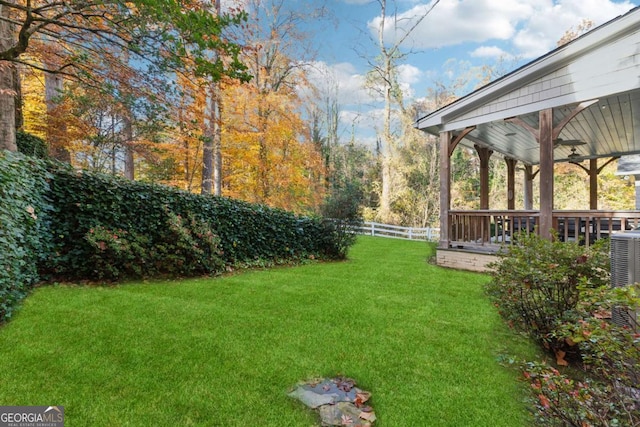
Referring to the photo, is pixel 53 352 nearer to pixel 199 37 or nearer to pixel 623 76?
pixel 199 37

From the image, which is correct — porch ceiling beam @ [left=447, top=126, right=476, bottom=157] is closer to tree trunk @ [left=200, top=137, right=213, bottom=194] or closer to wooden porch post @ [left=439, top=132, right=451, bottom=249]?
wooden porch post @ [left=439, top=132, right=451, bottom=249]

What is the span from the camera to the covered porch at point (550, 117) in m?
5.36

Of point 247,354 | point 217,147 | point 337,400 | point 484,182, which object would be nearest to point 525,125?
point 484,182

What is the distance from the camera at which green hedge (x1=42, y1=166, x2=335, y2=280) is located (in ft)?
16.3

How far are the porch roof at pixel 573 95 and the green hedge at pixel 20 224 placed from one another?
7.55 m

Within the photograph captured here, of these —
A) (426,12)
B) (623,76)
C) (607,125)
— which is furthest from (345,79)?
(623,76)

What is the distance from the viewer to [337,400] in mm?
2287

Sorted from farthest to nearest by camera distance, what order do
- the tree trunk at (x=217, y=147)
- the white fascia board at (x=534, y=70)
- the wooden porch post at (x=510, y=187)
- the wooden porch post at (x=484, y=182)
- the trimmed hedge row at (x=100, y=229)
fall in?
the tree trunk at (x=217, y=147) < the wooden porch post at (x=510, y=187) < the wooden porch post at (x=484, y=182) < the white fascia board at (x=534, y=70) < the trimmed hedge row at (x=100, y=229)

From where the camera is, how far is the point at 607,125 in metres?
7.50

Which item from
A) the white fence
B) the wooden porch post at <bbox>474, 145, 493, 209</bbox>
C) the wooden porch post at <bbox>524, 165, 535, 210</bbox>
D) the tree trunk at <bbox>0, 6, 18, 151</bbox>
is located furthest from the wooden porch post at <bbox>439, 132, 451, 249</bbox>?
the tree trunk at <bbox>0, 6, 18, 151</bbox>

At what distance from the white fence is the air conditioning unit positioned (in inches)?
507

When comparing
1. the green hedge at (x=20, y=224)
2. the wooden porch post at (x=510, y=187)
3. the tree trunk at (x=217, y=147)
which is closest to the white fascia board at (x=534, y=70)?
the wooden porch post at (x=510, y=187)

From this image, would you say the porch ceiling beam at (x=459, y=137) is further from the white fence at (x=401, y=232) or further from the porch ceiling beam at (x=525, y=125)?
the white fence at (x=401, y=232)

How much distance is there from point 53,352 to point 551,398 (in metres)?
3.69
